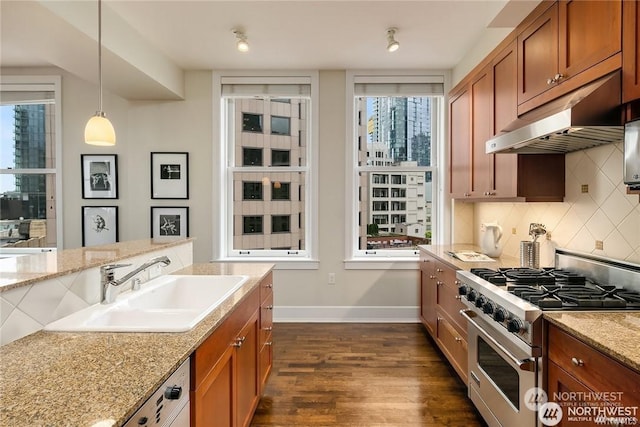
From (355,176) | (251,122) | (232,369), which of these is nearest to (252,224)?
(251,122)

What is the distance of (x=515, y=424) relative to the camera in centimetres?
157

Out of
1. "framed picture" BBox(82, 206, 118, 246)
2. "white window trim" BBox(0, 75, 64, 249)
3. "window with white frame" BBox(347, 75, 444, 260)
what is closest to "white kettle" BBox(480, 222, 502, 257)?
"window with white frame" BBox(347, 75, 444, 260)

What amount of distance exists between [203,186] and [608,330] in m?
3.56

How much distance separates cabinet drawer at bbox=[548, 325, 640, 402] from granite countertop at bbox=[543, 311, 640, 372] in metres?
0.03

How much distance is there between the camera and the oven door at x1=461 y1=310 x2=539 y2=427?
58.2 inches

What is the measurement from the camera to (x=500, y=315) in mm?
1605

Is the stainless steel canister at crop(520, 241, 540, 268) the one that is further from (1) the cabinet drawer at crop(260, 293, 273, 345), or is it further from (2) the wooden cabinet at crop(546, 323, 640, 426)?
(1) the cabinet drawer at crop(260, 293, 273, 345)

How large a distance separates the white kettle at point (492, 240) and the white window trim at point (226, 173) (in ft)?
5.70

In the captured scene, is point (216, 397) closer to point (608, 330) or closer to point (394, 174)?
point (608, 330)

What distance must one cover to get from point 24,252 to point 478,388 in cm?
466

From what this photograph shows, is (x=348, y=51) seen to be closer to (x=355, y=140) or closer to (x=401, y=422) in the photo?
(x=355, y=140)

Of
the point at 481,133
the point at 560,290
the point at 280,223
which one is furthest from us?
the point at 280,223

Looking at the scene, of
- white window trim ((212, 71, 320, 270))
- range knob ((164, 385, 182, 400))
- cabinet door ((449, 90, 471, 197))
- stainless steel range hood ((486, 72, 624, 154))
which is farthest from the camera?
white window trim ((212, 71, 320, 270))

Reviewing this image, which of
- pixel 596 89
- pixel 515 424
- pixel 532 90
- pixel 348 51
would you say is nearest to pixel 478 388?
pixel 515 424
